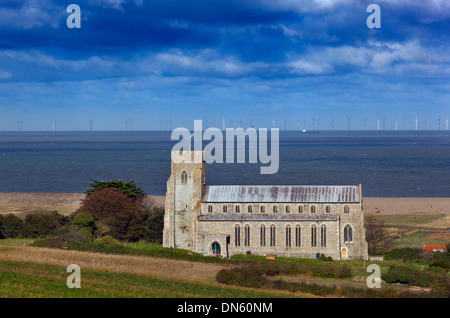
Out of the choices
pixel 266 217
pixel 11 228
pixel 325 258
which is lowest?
pixel 325 258

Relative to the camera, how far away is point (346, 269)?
52.6 metres

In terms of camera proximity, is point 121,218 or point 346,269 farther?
point 121,218

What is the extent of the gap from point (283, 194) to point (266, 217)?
3.07 metres

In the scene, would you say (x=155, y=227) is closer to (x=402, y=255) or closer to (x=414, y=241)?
(x=402, y=255)

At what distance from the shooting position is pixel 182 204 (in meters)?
Answer: 66.1

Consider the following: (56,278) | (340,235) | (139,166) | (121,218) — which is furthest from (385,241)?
(139,166)

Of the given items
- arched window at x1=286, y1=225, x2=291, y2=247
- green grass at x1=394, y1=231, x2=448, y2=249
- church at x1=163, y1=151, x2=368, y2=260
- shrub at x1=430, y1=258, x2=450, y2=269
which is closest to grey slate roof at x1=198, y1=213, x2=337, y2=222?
church at x1=163, y1=151, x2=368, y2=260

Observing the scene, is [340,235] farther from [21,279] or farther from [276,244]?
[21,279]

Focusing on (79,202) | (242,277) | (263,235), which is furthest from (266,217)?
(79,202)

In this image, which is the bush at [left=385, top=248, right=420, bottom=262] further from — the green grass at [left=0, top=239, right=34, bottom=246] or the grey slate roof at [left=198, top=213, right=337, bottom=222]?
the green grass at [left=0, top=239, right=34, bottom=246]

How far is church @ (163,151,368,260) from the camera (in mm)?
61531

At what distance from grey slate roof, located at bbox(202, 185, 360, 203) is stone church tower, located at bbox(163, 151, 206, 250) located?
1.73m

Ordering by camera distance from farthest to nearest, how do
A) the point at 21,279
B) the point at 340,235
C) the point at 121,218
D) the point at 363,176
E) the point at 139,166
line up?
the point at 139,166
the point at 363,176
the point at 121,218
the point at 340,235
the point at 21,279
